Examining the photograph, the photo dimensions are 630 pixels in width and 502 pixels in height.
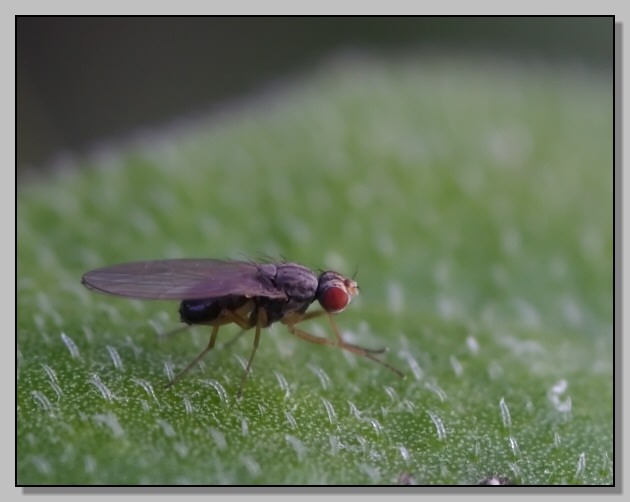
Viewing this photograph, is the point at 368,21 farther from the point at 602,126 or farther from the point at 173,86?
the point at 602,126

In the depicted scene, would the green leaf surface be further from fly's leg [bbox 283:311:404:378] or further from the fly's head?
the fly's head

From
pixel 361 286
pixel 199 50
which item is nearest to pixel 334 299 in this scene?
pixel 361 286

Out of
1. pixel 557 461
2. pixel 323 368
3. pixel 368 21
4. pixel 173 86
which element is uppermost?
pixel 368 21

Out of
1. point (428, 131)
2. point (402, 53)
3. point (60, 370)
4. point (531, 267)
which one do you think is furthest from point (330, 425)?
point (402, 53)

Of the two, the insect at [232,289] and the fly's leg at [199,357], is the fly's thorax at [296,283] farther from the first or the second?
the fly's leg at [199,357]

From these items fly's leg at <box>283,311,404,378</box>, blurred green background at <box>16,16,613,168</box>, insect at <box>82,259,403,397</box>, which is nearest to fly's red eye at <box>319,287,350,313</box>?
insect at <box>82,259,403,397</box>

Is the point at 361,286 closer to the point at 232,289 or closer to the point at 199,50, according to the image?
the point at 232,289

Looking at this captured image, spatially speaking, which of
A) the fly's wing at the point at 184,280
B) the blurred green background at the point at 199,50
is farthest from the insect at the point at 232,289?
the blurred green background at the point at 199,50

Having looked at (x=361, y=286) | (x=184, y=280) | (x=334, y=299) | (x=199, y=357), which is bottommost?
(x=199, y=357)
